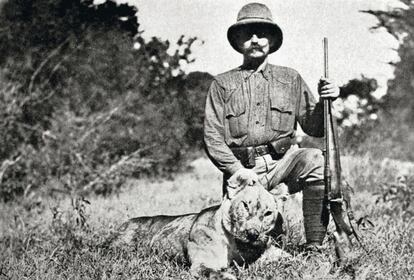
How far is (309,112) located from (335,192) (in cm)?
86

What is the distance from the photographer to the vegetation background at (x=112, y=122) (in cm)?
871

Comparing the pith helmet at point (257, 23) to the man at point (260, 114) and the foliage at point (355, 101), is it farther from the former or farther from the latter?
the foliage at point (355, 101)

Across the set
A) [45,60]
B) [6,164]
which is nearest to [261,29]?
[45,60]

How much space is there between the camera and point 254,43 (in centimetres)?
491

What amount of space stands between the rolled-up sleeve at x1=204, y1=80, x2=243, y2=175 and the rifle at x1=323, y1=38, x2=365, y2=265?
0.73 m

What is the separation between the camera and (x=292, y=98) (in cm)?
496

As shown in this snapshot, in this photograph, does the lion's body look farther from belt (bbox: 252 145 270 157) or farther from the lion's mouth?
belt (bbox: 252 145 270 157)

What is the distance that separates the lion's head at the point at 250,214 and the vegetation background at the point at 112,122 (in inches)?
111

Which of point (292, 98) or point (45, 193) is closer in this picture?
point (292, 98)

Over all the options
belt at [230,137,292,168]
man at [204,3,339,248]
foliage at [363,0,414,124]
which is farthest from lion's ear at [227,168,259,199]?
foliage at [363,0,414,124]

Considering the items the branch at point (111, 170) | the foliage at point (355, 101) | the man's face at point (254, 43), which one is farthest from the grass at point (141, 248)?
the foliage at point (355, 101)

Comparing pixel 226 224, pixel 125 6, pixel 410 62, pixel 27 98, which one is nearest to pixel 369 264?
pixel 226 224

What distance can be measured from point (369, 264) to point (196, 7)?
4.02 metres

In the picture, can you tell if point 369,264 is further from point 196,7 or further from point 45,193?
point 45,193
